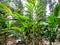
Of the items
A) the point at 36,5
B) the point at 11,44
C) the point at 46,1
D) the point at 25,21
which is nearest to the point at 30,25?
the point at 25,21

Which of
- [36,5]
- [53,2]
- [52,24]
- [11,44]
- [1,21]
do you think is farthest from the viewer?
[53,2]

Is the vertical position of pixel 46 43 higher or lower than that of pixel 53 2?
lower

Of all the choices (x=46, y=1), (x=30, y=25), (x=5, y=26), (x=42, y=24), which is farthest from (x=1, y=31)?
(x=46, y=1)

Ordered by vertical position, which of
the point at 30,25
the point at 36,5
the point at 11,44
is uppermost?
the point at 36,5

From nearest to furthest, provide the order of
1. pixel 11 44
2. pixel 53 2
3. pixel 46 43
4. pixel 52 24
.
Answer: pixel 52 24 < pixel 46 43 < pixel 11 44 < pixel 53 2

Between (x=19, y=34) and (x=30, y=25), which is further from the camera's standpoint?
(x=19, y=34)

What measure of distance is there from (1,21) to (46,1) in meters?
1.72

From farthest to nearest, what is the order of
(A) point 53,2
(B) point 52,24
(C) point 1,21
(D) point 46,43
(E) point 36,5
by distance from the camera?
(A) point 53,2, (D) point 46,43, (C) point 1,21, (E) point 36,5, (B) point 52,24

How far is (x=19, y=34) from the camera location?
3141 mm

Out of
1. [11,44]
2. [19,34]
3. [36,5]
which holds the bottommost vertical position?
[11,44]

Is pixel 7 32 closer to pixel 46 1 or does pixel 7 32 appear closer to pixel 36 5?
pixel 36 5

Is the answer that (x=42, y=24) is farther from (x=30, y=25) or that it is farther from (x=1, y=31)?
(x=1, y=31)

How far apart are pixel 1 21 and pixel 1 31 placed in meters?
0.26

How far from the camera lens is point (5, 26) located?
3244mm
